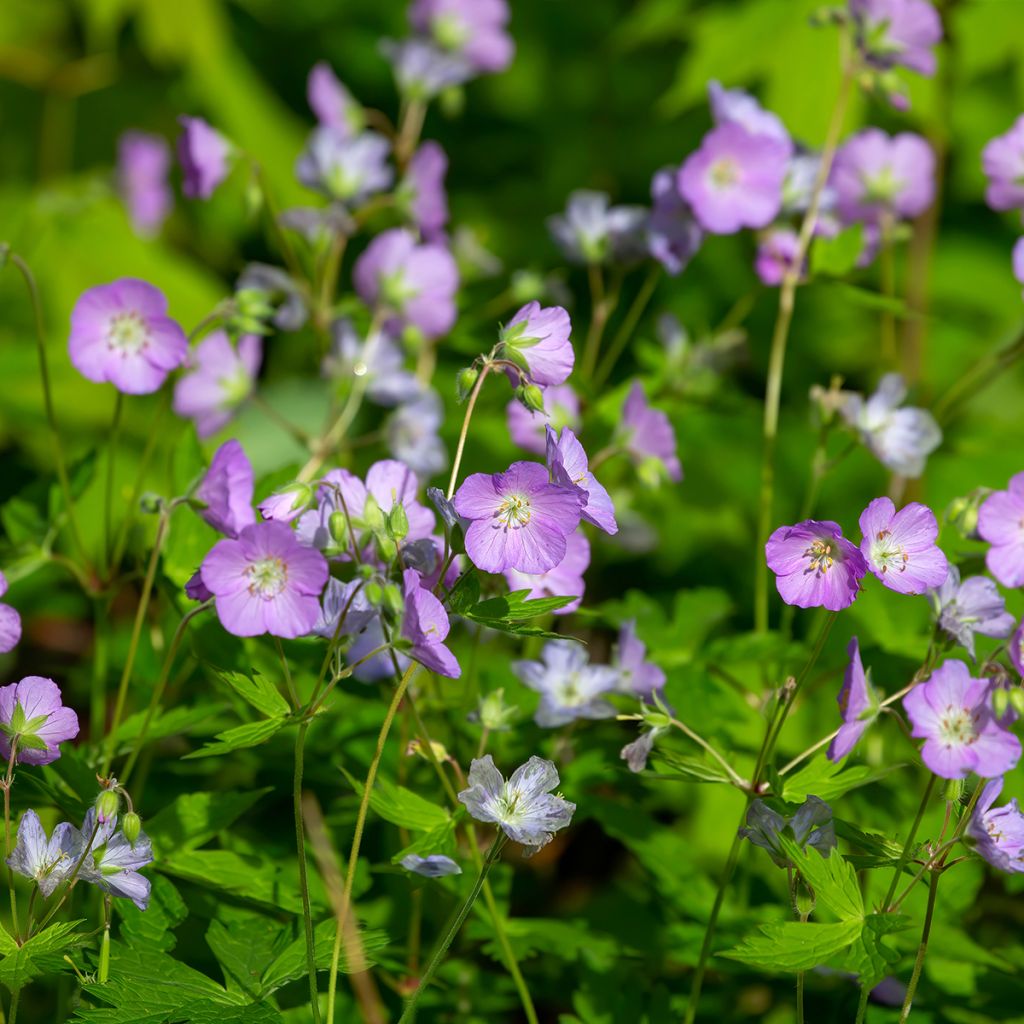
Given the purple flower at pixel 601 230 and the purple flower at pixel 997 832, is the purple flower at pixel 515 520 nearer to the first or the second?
the purple flower at pixel 997 832

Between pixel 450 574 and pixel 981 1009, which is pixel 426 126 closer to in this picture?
pixel 450 574

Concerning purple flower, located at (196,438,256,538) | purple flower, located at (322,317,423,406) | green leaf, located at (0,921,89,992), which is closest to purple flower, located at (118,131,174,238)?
purple flower, located at (322,317,423,406)

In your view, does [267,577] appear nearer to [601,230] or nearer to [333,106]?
[601,230]

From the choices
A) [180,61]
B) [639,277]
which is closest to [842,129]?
[639,277]

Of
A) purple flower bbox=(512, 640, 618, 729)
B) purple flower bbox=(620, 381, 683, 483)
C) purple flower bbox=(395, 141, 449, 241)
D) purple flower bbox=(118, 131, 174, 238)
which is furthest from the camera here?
purple flower bbox=(118, 131, 174, 238)

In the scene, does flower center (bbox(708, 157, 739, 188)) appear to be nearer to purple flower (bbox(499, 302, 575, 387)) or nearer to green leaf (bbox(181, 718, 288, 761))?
purple flower (bbox(499, 302, 575, 387))

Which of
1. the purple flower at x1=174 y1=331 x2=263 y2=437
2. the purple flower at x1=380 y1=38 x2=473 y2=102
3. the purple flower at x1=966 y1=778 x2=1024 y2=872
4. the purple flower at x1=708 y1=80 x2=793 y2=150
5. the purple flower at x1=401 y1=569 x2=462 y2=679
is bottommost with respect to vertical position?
the purple flower at x1=174 y1=331 x2=263 y2=437
